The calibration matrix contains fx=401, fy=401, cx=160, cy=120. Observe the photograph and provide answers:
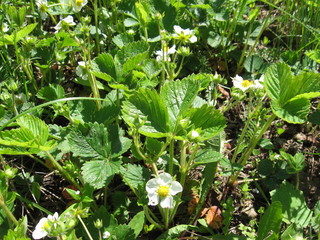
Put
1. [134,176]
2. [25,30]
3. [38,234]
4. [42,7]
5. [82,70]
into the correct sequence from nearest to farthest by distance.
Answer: [38,234]
[134,176]
[82,70]
[25,30]
[42,7]

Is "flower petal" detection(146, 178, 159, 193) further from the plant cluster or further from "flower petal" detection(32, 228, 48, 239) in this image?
"flower petal" detection(32, 228, 48, 239)

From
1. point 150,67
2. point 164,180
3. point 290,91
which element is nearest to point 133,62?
point 150,67

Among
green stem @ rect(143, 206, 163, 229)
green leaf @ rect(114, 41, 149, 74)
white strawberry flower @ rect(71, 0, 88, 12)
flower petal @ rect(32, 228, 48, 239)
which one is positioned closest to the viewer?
flower petal @ rect(32, 228, 48, 239)

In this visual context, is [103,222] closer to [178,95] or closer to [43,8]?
[178,95]

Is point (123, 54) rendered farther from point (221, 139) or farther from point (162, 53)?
point (221, 139)

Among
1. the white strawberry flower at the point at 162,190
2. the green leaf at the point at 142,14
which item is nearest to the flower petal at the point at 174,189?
the white strawberry flower at the point at 162,190

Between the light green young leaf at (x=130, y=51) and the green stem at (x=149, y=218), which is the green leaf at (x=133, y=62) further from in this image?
the green stem at (x=149, y=218)

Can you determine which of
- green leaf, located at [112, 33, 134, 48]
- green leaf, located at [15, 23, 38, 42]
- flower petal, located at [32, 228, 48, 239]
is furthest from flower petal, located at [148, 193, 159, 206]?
green leaf, located at [15, 23, 38, 42]
